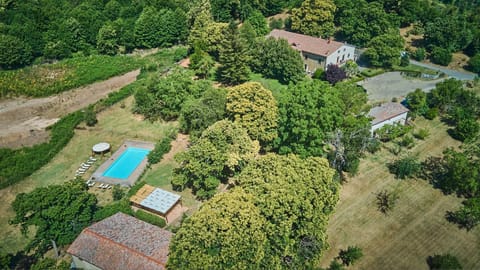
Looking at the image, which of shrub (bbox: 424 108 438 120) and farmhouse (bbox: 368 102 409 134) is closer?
farmhouse (bbox: 368 102 409 134)

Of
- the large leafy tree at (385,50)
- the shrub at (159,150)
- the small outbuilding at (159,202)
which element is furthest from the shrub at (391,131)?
the small outbuilding at (159,202)

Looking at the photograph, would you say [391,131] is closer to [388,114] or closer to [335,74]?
[388,114]

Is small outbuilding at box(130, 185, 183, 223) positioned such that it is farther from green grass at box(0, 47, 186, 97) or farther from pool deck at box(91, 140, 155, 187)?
green grass at box(0, 47, 186, 97)

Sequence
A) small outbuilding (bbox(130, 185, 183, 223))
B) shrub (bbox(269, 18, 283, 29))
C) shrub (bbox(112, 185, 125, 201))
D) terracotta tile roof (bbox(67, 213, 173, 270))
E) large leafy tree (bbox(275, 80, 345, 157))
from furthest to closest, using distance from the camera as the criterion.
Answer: shrub (bbox(269, 18, 283, 29)) → large leafy tree (bbox(275, 80, 345, 157)) → shrub (bbox(112, 185, 125, 201)) → small outbuilding (bbox(130, 185, 183, 223)) → terracotta tile roof (bbox(67, 213, 173, 270))

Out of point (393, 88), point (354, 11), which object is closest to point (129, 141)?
point (393, 88)

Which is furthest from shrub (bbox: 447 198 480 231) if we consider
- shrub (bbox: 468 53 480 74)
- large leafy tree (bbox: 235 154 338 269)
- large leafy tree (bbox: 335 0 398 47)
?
large leafy tree (bbox: 335 0 398 47)

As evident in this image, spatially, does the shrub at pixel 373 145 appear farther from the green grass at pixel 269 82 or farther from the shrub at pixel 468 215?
the green grass at pixel 269 82
